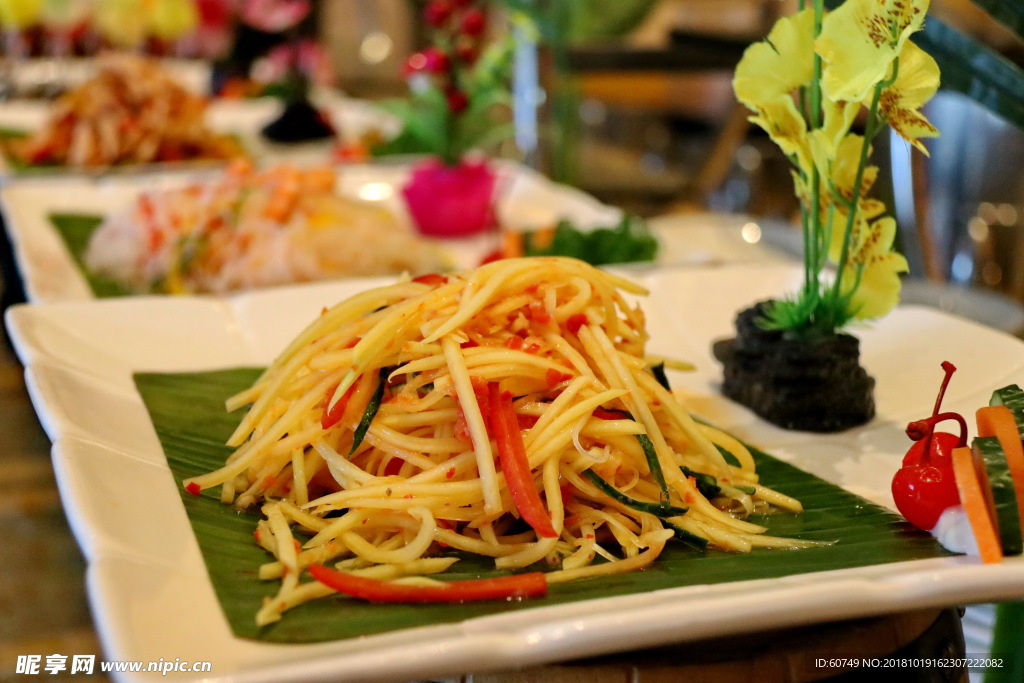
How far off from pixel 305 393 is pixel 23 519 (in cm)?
74

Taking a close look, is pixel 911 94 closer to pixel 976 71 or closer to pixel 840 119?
pixel 840 119

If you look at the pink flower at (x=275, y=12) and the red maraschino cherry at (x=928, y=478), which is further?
the pink flower at (x=275, y=12)

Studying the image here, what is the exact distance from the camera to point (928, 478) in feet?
4.92

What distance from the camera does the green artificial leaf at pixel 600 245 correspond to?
3.06 metres

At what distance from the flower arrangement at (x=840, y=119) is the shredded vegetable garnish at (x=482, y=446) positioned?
0.41 meters

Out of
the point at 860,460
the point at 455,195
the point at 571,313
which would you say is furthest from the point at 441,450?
the point at 455,195

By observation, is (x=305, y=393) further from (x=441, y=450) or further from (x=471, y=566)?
(x=471, y=566)

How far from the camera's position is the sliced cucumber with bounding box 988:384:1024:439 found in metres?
1.54

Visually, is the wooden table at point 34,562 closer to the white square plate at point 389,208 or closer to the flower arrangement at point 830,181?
the white square plate at point 389,208

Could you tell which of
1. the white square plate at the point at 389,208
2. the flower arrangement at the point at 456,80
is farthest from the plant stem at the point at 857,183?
the flower arrangement at the point at 456,80

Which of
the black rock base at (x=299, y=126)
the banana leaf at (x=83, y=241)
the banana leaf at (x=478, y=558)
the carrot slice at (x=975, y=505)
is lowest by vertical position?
the black rock base at (x=299, y=126)

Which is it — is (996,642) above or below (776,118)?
below

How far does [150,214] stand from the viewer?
3439mm

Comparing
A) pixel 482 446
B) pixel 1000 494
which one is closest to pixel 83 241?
pixel 482 446
